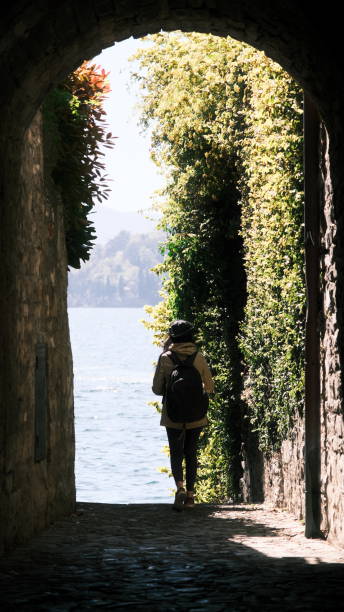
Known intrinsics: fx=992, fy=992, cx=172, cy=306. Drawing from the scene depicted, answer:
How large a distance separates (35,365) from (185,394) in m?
2.01

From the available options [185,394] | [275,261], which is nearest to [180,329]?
[185,394]

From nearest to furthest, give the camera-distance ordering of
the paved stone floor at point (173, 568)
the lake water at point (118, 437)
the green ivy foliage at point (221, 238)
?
the paved stone floor at point (173, 568), the green ivy foliage at point (221, 238), the lake water at point (118, 437)

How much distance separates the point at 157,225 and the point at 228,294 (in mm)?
2419

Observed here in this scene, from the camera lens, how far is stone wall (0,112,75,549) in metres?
6.49

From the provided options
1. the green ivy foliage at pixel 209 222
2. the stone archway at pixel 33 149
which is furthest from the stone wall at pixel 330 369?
the green ivy foliage at pixel 209 222

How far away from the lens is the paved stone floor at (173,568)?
483 centimetres

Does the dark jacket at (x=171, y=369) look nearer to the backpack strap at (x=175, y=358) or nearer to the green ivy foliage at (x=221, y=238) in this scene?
the backpack strap at (x=175, y=358)

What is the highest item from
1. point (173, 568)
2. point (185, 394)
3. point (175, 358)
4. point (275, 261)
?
point (275, 261)

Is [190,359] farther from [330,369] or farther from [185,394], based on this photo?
[330,369]

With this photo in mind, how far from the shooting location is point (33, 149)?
7.64 meters

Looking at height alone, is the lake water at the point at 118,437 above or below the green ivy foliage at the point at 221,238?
below

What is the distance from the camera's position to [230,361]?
14141 millimetres

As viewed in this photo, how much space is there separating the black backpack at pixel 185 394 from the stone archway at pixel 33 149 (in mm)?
1838

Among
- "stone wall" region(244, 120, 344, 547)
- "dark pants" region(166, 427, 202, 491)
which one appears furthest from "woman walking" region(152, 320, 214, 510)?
"stone wall" region(244, 120, 344, 547)
